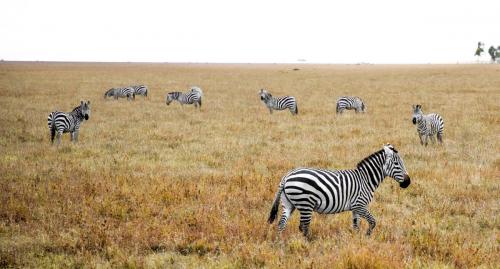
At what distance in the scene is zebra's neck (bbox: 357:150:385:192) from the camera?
772 centimetres

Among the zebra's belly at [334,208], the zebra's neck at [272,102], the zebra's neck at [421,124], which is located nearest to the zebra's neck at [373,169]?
the zebra's belly at [334,208]

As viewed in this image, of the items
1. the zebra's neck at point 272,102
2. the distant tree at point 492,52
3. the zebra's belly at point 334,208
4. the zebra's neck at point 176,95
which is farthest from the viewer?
the distant tree at point 492,52

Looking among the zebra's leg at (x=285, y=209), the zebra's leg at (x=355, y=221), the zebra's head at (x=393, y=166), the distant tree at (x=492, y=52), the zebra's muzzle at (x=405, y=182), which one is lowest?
the zebra's leg at (x=355, y=221)

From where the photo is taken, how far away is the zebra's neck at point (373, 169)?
25.3 feet

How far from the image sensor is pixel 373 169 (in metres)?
7.76

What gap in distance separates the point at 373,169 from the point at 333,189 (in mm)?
1124

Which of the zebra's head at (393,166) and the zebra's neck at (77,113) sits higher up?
the zebra's head at (393,166)

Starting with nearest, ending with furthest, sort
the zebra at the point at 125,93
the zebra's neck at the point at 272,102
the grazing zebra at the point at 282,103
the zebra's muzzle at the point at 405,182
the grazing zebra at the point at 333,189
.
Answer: the grazing zebra at the point at 333,189 → the zebra's muzzle at the point at 405,182 → the grazing zebra at the point at 282,103 → the zebra's neck at the point at 272,102 → the zebra at the point at 125,93

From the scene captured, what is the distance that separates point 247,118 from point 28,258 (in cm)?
1780

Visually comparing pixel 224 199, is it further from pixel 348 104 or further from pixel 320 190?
pixel 348 104

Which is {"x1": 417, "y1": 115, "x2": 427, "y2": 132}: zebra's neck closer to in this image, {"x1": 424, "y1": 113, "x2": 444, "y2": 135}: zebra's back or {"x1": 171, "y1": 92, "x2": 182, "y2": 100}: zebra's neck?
{"x1": 424, "y1": 113, "x2": 444, "y2": 135}: zebra's back

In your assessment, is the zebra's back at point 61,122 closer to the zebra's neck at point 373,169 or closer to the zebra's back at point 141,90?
the zebra's neck at point 373,169

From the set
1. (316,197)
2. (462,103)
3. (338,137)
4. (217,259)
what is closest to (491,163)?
(338,137)

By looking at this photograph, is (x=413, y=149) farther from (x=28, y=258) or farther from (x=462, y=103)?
(x=462, y=103)
